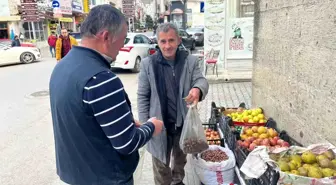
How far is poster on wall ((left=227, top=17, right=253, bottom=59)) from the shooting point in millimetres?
9703

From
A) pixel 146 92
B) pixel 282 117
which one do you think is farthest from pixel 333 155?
pixel 146 92

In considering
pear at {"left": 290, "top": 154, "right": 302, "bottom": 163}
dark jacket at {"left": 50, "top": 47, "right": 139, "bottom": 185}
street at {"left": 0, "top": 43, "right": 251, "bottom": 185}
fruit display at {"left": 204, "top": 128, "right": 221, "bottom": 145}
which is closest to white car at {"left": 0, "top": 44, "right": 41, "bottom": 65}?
street at {"left": 0, "top": 43, "right": 251, "bottom": 185}

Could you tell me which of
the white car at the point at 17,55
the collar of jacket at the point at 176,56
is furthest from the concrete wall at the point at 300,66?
the white car at the point at 17,55

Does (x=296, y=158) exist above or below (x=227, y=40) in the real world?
below

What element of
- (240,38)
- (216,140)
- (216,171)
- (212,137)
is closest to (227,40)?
(240,38)

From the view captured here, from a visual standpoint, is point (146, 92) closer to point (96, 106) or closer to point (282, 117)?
point (96, 106)

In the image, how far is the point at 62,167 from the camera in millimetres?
1809

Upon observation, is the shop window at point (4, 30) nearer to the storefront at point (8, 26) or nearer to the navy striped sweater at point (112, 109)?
the storefront at point (8, 26)

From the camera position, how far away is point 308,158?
2625 millimetres

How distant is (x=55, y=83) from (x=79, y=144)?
371 mm

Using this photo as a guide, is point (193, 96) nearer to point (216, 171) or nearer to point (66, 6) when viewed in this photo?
point (216, 171)

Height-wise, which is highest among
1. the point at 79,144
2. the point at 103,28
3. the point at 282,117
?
the point at 103,28

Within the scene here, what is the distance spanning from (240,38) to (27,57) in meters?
12.6

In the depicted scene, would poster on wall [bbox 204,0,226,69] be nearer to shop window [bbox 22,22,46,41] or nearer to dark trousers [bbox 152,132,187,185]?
dark trousers [bbox 152,132,187,185]
